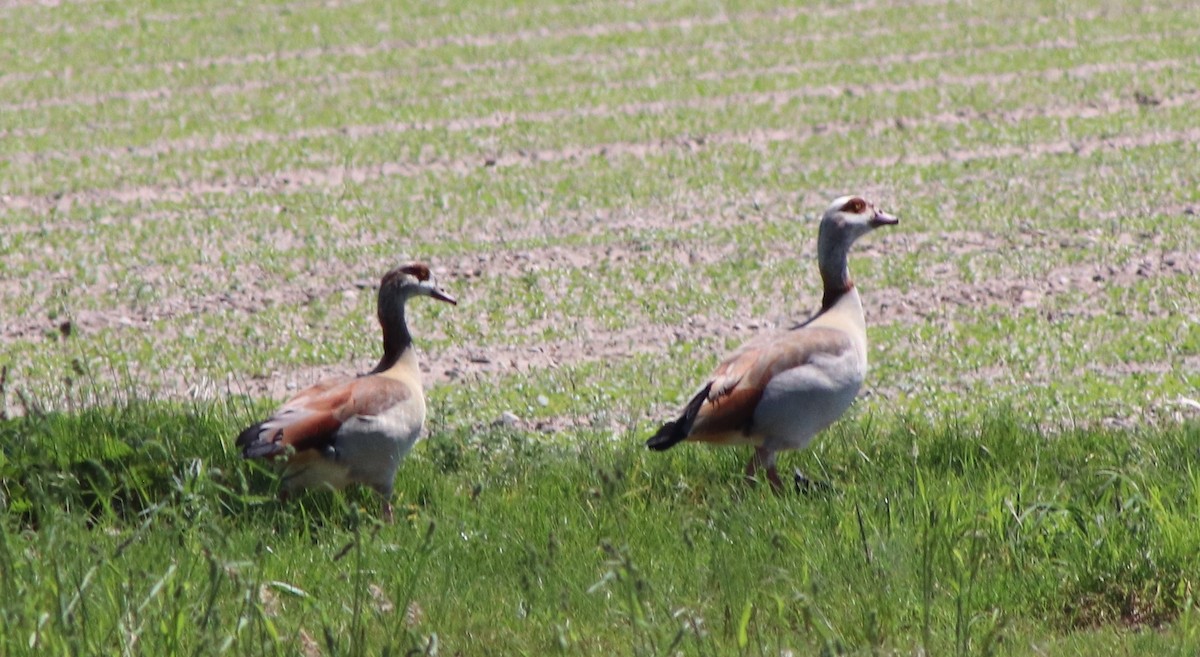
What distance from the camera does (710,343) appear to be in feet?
31.3

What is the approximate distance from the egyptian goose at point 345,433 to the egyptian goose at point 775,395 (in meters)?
1.04

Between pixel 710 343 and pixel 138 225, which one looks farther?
pixel 138 225

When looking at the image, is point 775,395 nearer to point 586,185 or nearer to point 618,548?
point 618,548

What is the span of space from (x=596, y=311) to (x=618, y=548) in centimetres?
442

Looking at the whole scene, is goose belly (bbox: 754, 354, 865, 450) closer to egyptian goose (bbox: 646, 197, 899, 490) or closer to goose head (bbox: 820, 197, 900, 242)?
egyptian goose (bbox: 646, 197, 899, 490)

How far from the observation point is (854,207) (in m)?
8.09

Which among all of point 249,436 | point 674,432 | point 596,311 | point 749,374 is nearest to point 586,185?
point 596,311

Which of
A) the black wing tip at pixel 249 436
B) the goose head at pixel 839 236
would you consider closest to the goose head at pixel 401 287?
the black wing tip at pixel 249 436

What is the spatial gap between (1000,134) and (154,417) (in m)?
8.58

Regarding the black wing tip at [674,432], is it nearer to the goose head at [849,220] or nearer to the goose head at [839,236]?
the goose head at [839,236]

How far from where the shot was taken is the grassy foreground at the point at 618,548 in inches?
194

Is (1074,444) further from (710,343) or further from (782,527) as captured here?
(710,343)

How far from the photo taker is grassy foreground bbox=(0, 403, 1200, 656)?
4.93m

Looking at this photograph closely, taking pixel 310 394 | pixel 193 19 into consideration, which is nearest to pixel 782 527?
pixel 310 394
